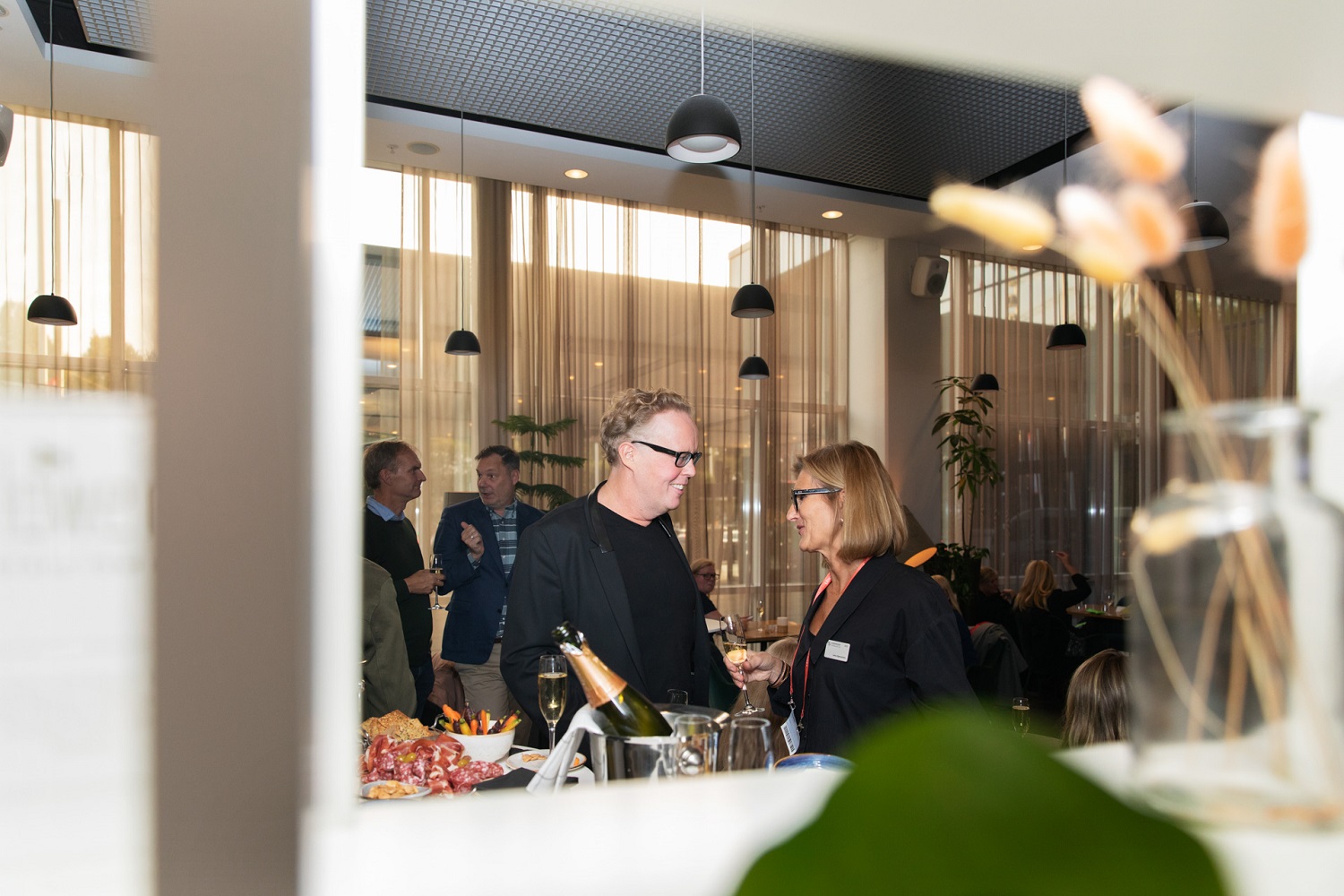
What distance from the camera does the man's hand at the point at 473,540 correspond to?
498 cm

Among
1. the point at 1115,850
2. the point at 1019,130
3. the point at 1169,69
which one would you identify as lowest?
the point at 1115,850

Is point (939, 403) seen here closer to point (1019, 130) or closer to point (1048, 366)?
point (1048, 366)

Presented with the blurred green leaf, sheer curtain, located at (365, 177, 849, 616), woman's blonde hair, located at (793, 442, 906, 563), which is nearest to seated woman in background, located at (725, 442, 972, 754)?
woman's blonde hair, located at (793, 442, 906, 563)

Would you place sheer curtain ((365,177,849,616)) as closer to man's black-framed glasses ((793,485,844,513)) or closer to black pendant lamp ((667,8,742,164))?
black pendant lamp ((667,8,742,164))

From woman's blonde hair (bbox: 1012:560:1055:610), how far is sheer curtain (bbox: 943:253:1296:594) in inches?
138

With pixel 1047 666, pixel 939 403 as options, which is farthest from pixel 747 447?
pixel 1047 666

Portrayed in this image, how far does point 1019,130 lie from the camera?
6551 mm

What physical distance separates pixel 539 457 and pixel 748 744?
653cm

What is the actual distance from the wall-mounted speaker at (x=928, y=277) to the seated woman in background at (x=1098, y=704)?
7423 mm

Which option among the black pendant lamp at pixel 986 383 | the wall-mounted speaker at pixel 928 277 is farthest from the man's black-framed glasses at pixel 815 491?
the wall-mounted speaker at pixel 928 277

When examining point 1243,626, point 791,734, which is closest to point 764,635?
point 791,734

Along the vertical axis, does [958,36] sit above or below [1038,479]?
above

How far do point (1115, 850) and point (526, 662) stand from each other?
232 centimetres

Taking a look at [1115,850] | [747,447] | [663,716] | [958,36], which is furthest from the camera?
[747,447]
